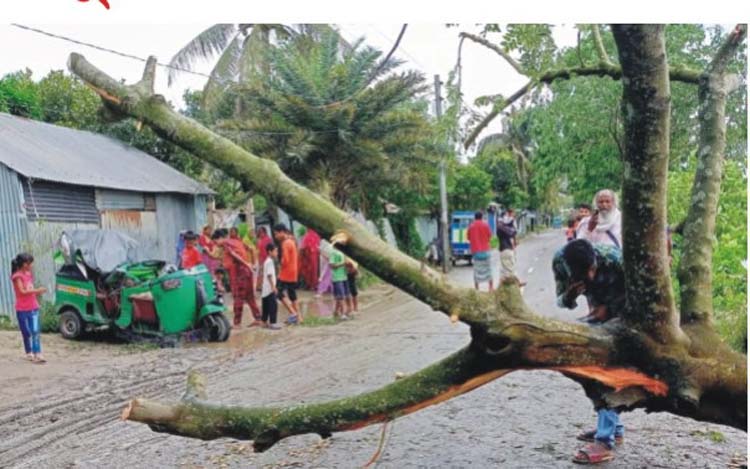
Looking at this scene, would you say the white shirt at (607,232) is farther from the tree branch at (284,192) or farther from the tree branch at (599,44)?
the tree branch at (284,192)

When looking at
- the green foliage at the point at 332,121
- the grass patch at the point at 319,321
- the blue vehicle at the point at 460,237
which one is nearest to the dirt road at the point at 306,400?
the grass patch at the point at 319,321

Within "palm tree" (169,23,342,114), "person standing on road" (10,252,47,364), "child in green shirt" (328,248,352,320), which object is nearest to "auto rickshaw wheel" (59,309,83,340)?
"person standing on road" (10,252,47,364)

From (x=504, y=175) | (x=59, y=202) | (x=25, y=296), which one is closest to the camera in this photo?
(x=25, y=296)

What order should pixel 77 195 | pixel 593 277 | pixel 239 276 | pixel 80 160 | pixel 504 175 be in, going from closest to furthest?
1. pixel 593 277
2. pixel 239 276
3. pixel 77 195
4. pixel 80 160
5. pixel 504 175

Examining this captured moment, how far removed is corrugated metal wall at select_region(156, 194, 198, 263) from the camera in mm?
17984

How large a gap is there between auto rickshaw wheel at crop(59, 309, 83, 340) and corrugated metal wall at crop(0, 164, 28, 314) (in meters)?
2.26

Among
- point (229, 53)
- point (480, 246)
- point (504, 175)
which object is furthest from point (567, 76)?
point (504, 175)

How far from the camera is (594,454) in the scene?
4602 mm

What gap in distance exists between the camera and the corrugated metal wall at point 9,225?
40.5ft

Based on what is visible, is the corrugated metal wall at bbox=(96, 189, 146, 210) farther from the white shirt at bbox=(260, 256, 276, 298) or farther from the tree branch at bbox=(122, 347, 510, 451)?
the tree branch at bbox=(122, 347, 510, 451)

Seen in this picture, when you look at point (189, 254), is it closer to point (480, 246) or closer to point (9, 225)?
point (9, 225)

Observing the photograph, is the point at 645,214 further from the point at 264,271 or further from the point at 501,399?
the point at 264,271

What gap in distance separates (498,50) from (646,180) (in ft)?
8.71

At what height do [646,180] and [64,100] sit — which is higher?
[64,100]
